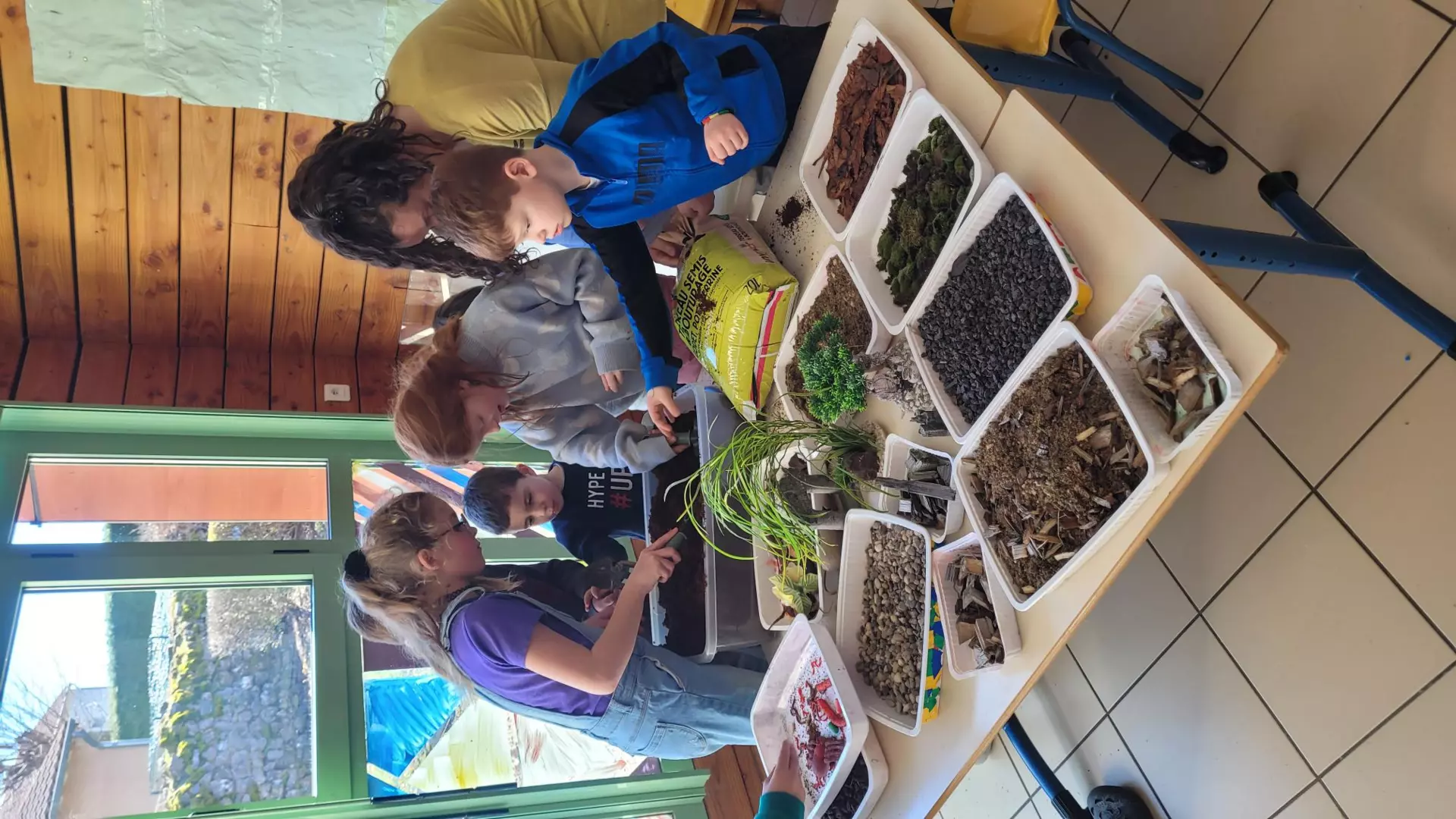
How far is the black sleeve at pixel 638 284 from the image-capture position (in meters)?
1.65

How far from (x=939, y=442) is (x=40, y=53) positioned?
8.13 feet

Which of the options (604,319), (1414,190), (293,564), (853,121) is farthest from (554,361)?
(1414,190)

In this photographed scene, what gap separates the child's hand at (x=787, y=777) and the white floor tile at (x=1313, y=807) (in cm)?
74

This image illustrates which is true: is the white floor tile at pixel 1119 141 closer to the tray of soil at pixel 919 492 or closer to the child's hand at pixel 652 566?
the tray of soil at pixel 919 492

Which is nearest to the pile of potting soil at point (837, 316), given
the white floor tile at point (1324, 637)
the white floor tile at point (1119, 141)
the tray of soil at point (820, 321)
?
the tray of soil at point (820, 321)

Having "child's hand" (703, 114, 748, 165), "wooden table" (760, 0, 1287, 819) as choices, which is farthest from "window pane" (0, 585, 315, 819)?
"child's hand" (703, 114, 748, 165)

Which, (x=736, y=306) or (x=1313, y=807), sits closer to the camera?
(x=1313, y=807)

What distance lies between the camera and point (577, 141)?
1431 mm

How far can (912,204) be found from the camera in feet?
4.12

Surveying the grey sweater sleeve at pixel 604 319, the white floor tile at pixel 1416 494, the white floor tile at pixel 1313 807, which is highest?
the white floor tile at pixel 1416 494

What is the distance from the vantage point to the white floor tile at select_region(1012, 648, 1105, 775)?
1.56 meters

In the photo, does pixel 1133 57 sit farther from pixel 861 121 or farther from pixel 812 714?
pixel 812 714

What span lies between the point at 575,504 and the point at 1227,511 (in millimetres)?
1426

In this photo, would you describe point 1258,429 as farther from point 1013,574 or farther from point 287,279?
point 287,279
